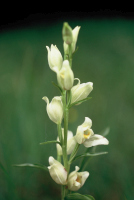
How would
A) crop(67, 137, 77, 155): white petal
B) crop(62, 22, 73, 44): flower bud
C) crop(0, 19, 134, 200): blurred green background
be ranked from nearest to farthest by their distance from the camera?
crop(62, 22, 73, 44): flower bud → crop(67, 137, 77, 155): white petal → crop(0, 19, 134, 200): blurred green background

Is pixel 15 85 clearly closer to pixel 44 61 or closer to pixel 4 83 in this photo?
pixel 4 83

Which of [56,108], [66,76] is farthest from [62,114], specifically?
[66,76]

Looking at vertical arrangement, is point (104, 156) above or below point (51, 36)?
below

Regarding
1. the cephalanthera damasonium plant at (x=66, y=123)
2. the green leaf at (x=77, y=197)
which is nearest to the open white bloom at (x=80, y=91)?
the cephalanthera damasonium plant at (x=66, y=123)

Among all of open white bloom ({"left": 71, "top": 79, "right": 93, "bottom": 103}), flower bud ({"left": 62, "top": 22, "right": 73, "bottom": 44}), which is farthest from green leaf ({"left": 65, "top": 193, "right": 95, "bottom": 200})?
flower bud ({"left": 62, "top": 22, "right": 73, "bottom": 44})

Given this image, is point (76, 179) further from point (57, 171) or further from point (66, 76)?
point (66, 76)

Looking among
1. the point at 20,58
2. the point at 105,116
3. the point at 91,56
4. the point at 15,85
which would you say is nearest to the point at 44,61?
the point at 20,58

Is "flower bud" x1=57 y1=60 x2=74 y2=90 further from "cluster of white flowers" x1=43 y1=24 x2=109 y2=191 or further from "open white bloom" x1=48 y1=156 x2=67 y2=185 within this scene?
"open white bloom" x1=48 y1=156 x2=67 y2=185
